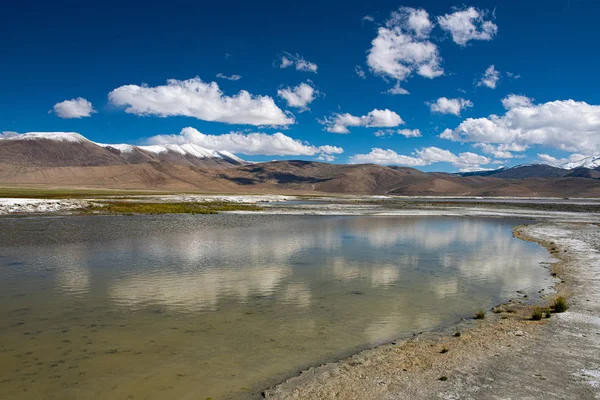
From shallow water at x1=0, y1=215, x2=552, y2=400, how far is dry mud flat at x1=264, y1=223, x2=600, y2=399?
91 centimetres

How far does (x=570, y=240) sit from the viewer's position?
3306cm

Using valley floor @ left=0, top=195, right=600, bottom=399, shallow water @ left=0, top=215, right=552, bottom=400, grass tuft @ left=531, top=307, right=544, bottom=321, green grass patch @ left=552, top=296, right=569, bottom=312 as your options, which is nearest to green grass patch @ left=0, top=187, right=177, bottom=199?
shallow water @ left=0, top=215, right=552, bottom=400

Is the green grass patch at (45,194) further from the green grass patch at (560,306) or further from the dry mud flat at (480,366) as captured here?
the green grass patch at (560,306)

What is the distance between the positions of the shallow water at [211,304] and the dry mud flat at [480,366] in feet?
3.00

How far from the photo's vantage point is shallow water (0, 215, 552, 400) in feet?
29.9

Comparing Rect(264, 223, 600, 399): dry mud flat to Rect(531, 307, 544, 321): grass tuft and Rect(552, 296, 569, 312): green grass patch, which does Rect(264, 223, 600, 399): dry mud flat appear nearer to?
Rect(531, 307, 544, 321): grass tuft

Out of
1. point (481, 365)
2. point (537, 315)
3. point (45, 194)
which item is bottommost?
point (481, 365)

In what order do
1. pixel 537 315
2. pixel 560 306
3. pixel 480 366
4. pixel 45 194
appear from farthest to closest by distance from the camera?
pixel 45 194 < pixel 560 306 < pixel 537 315 < pixel 480 366

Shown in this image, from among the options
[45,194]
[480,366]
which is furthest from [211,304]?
[45,194]

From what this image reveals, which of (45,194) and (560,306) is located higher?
(45,194)

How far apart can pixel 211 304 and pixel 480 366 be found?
871 cm

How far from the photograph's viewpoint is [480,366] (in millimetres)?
9414

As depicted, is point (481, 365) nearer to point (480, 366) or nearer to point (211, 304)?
point (480, 366)

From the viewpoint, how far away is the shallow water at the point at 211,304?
912 cm
